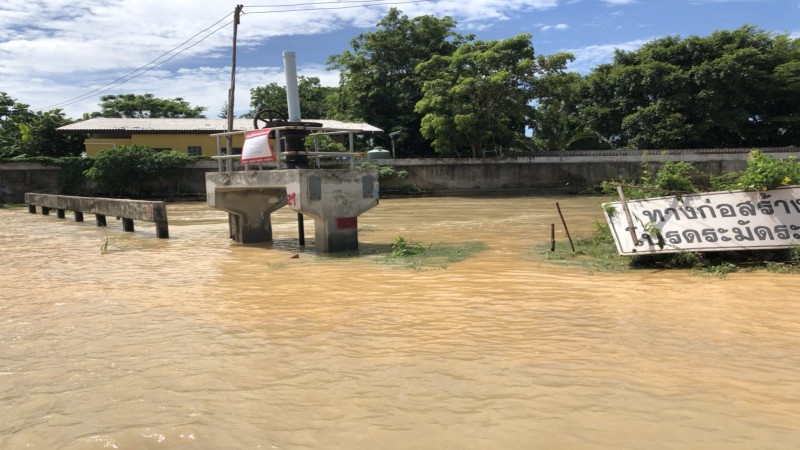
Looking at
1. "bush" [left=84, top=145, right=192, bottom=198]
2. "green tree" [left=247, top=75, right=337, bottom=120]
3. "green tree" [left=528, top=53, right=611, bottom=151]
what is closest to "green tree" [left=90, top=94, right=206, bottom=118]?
"green tree" [left=247, top=75, right=337, bottom=120]

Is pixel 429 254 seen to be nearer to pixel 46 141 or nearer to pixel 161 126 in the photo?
pixel 161 126

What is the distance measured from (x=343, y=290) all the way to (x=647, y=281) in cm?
380

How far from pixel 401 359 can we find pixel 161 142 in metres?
32.9

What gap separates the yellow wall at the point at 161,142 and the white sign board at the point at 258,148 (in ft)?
78.0

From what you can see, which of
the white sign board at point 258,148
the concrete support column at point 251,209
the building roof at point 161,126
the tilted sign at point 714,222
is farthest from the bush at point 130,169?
the tilted sign at point 714,222

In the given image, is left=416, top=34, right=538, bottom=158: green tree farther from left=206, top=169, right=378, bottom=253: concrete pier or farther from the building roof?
left=206, top=169, right=378, bottom=253: concrete pier

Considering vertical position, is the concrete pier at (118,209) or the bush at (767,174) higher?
the bush at (767,174)

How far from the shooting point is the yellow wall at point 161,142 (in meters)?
32.7

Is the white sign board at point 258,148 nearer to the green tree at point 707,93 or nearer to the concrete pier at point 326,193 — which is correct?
the concrete pier at point 326,193

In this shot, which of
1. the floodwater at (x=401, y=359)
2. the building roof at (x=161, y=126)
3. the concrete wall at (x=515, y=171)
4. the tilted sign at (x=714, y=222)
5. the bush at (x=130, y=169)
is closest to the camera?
the floodwater at (x=401, y=359)

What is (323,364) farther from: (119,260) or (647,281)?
(119,260)

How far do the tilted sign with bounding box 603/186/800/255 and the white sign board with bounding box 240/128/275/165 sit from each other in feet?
19.8

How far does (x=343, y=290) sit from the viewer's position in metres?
7.09

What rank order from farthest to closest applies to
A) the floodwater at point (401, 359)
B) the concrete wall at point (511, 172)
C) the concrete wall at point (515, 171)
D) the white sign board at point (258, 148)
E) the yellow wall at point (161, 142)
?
the yellow wall at point (161, 142) < the concrete wall at point (511, 172) < the concrete wall at point (515, 171) < the white sign board at point (258, 148) < the floodwater at point (401, 359)
